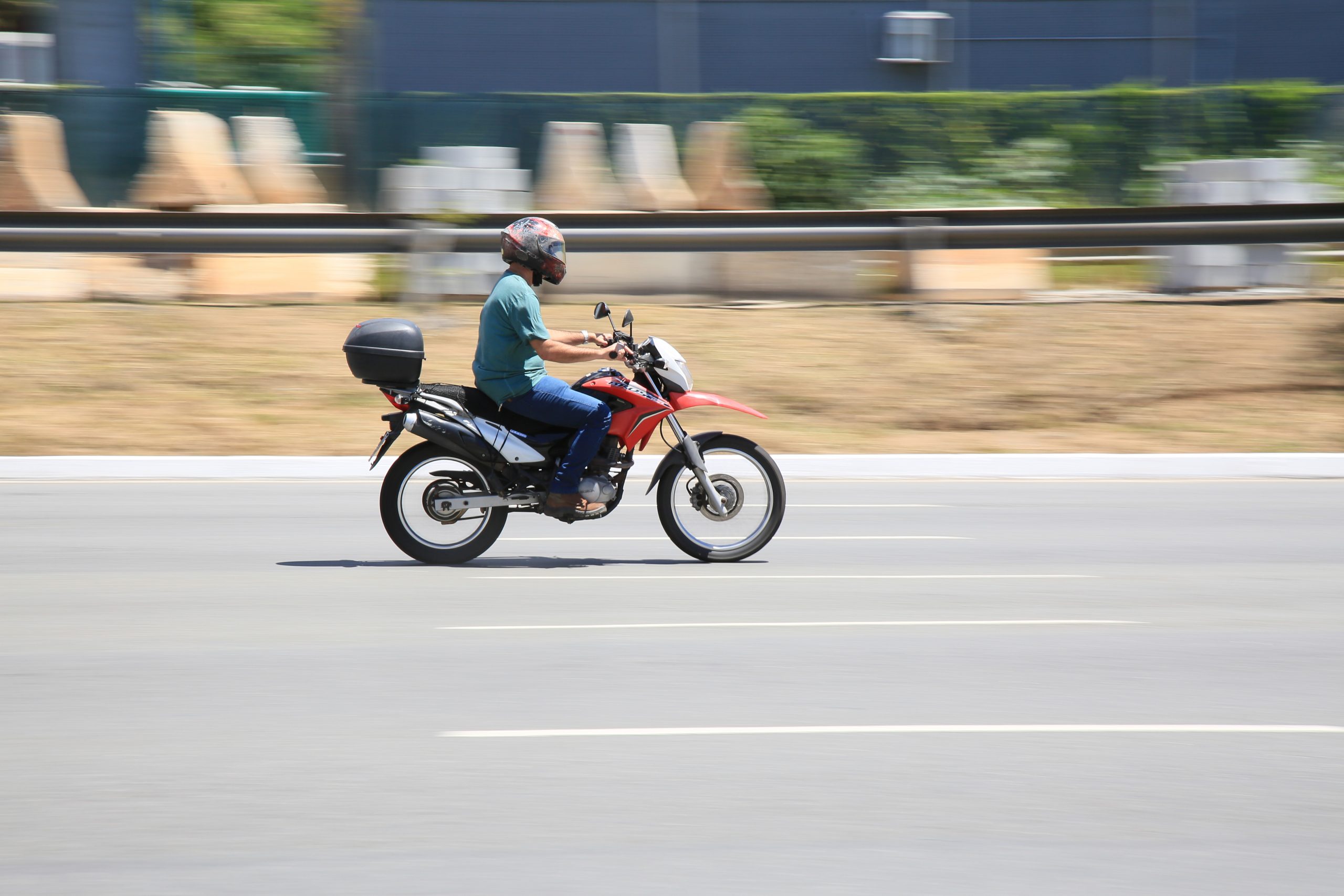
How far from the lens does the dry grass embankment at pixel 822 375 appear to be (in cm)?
1262

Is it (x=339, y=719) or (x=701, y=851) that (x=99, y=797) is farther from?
(x=701, y=851)

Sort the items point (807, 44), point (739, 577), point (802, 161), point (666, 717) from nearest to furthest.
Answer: point (666, 717)
point (739, 577)
point (802, 161)
point (807, 44)

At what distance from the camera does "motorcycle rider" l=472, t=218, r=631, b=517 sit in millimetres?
7789

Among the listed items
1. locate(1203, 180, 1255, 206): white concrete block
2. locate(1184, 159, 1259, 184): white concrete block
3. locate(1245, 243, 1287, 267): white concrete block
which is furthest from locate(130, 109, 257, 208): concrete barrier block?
locate(1245, 243, 1287, 267): white concrete block

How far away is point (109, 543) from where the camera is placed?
8719 mm

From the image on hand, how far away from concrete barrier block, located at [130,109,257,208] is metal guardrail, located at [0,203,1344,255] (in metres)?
0.66

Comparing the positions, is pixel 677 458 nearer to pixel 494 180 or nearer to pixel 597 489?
pixel 597 489

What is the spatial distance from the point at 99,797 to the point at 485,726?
1.22 metres

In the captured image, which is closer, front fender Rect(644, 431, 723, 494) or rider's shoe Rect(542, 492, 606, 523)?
rider's shoe Rect(542, 492, 606, 523)

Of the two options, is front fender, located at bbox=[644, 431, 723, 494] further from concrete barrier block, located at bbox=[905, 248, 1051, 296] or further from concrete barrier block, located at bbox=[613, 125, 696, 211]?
concrete barrier block, located at bbox=[613, 125, 696, 211]

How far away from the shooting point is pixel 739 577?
7.79 metres

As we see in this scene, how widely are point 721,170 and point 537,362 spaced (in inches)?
→ 355

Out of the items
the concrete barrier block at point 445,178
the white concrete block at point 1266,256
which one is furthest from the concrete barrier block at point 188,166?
the white concrete block at point 1266,256

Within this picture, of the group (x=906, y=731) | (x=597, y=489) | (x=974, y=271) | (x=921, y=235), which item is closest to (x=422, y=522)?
(x=597, y=489)
